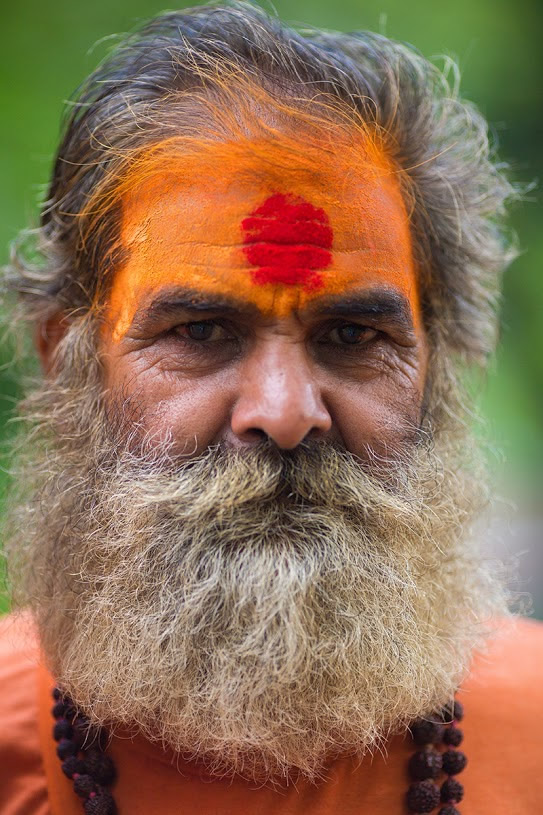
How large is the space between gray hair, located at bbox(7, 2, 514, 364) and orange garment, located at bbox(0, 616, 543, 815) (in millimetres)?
952

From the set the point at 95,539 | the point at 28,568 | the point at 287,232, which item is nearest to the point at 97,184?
the point at 287,232

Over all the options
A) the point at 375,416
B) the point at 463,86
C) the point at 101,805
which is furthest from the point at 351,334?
the point at 463,86

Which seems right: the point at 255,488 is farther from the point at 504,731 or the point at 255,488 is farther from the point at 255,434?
the point at 504,731

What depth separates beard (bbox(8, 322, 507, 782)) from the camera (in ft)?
5.41

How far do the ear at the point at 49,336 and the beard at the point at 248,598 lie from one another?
297mm

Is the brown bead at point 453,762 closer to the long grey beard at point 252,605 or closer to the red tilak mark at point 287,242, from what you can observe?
the long grey beard at point 252,605

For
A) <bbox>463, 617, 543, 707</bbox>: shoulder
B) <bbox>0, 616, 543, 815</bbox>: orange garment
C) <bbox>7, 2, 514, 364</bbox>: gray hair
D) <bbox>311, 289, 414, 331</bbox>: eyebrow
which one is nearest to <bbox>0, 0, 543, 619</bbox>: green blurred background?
<bbox>463, 617, 543, 707</bbox>: shoulder

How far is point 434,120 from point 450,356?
659 millimetres

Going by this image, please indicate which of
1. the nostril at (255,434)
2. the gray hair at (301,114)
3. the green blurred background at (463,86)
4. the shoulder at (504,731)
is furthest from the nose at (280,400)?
the green blurred background at (463,86)

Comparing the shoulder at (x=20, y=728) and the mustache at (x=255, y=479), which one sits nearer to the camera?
the mustache at (x=255, y=479)

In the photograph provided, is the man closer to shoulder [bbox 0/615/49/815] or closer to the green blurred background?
shoulder [bbox 0/615/49/815]

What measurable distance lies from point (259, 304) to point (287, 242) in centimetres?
15

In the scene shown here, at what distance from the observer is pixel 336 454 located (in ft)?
5.86

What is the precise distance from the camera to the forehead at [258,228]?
1.77 meters
